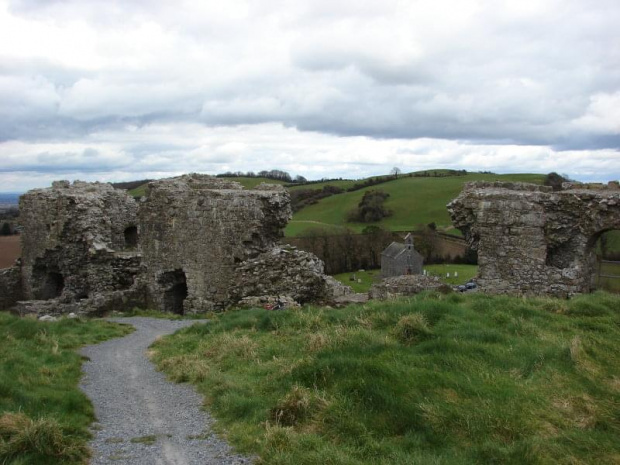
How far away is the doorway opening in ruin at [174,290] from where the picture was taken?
56.1 feet

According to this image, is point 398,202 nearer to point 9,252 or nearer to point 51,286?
point 9,252

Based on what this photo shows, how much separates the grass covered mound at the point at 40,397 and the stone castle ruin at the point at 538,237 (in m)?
9.47

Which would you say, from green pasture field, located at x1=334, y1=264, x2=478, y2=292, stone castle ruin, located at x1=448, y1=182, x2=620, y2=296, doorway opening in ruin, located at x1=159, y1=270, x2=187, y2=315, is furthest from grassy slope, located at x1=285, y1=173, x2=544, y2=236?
stone castle ruin, located at x1=448, y1=182, x2=620, y2=296

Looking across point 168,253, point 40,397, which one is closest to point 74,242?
point 168,253

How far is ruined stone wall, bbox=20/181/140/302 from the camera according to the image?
1869cm

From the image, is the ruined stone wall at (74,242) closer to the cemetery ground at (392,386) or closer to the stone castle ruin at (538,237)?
the cemetery ground at (392,386)

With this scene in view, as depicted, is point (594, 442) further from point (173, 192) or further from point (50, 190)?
point (50, 190)

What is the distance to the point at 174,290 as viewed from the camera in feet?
57.4

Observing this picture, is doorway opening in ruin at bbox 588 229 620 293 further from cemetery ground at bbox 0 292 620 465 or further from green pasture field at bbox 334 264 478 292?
green pasture field at bbox 334 264 478 292

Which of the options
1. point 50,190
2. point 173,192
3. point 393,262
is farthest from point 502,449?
point 393,262

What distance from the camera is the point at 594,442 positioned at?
5.19m

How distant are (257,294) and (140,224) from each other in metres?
4.85

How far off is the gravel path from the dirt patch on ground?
14250 millimetres

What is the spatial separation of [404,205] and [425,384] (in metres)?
69.5
